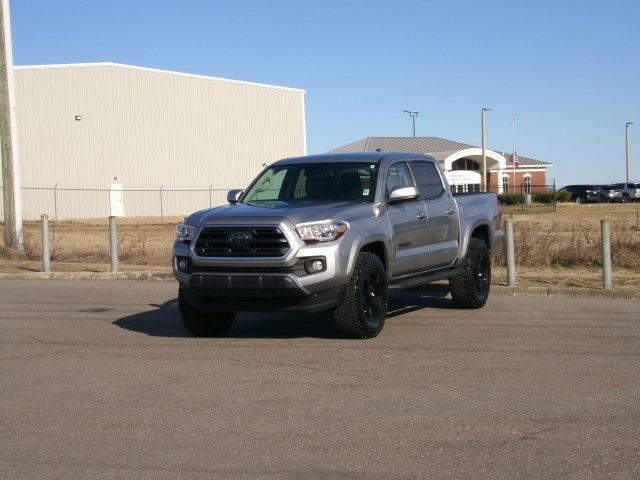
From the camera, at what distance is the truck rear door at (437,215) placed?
11.6 meters

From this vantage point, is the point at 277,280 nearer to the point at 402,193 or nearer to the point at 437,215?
the point at 402,193

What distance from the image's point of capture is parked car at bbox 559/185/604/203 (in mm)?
76562

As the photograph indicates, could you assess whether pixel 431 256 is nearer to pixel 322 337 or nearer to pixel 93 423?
pixel 322 337

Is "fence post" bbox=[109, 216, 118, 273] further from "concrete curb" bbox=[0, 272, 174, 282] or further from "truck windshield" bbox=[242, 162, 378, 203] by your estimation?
"truck windshield" bbox=[242, 162, 378, 203]

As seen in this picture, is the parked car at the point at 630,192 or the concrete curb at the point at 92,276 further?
the parked car at the point at 630,192

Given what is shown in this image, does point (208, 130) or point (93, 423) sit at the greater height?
point (208, 130)

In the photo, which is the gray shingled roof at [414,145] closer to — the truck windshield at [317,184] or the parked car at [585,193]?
the parked car at [585,193]

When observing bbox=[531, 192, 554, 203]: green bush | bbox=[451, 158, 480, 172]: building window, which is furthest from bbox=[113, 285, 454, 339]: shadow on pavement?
bbox=[451, 158, 480, 172]: building window

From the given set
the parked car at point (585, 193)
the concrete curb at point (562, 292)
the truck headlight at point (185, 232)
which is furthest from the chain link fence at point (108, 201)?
the truck headlight at point (185, 232)

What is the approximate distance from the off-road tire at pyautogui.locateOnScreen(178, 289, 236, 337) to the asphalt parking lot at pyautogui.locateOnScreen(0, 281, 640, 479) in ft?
0.75

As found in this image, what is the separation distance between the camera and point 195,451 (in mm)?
5926

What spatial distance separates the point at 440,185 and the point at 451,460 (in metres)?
6.85

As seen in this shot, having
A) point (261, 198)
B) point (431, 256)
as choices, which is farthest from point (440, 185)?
point (261, 198)

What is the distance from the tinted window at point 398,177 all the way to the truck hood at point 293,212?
0.67 m
